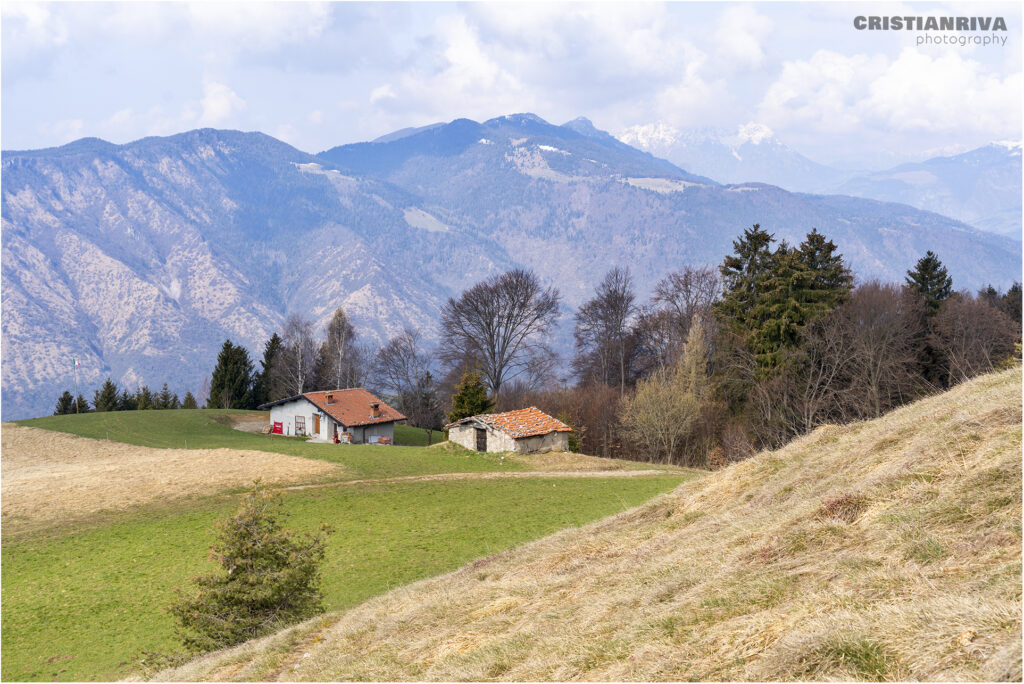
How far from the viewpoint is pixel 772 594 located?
8914 mm

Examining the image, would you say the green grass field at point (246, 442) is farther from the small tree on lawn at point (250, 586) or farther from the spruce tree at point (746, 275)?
the small tree on lawn at point (250, 586)

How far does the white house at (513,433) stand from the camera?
50.0 m

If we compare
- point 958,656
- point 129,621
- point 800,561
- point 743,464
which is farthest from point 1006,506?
point 129,621

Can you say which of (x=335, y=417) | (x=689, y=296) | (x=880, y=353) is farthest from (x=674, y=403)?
(x=335, y=417)

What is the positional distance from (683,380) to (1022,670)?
49203mm

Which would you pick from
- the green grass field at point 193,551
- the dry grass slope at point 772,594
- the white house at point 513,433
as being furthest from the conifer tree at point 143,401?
the dry grass slope at point 772,594

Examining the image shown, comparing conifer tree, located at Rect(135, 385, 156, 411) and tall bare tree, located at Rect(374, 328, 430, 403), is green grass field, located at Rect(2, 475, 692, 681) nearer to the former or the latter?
tall bare tree, located at Rect(374, 328, 430, 403)

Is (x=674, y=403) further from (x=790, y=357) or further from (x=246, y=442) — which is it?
(x=246, y=442)

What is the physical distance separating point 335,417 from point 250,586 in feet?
151

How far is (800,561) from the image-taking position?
10.2 m

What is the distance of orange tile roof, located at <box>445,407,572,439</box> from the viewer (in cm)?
5016

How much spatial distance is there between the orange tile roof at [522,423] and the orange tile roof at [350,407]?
12242 millimetres

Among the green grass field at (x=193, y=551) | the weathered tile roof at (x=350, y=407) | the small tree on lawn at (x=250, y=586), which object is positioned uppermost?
the weathered tile roof at (x=350, y=407)

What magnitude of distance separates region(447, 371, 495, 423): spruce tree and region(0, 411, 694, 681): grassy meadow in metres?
9.96
